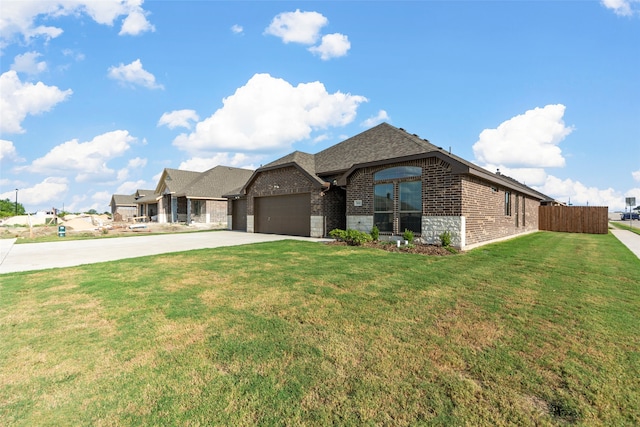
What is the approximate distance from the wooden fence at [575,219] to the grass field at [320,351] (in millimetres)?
19737

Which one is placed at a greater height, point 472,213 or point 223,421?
point 472,213

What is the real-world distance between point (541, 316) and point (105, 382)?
5.56 meters

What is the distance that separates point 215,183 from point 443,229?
26604 millimetres

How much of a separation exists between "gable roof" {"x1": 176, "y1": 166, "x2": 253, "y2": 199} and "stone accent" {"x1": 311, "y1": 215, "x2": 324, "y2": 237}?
54.7 ft

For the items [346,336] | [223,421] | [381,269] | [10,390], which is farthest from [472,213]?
[10,390]

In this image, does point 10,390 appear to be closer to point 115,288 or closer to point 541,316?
point 115,288

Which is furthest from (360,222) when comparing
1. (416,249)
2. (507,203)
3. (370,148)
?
(507,203)

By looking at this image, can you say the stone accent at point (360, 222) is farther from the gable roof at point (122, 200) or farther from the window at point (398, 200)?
the gable roof at point (122, 200)

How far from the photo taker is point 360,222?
1441 cm

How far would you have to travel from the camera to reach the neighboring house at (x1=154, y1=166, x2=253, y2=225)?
99.0 ft

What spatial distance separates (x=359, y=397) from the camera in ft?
8.17

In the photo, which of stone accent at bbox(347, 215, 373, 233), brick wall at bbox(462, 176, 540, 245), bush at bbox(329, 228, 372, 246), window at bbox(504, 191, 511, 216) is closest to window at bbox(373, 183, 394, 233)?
stone accent at bbox(347, 215, 373, 233)

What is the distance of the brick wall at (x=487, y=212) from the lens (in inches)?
456

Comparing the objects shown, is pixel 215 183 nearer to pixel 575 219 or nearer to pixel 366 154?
pixel 366 154
